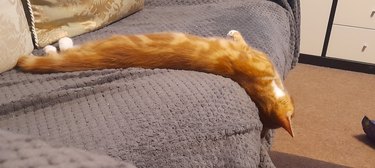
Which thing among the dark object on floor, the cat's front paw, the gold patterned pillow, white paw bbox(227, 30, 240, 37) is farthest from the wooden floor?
the cat's front paw

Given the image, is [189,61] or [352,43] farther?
[352,43]

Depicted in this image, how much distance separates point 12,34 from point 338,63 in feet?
6.23

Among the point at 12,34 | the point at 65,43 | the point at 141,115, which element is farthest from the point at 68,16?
the point at 141,115

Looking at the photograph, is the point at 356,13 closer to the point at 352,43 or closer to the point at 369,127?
the point at 352,43

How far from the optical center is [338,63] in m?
2.36

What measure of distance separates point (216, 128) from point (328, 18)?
5.75 feet

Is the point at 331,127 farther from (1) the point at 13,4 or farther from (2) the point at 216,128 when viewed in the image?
(1) the point at 13,4

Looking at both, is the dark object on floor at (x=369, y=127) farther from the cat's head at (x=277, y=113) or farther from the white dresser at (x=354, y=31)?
the cat's head at (x=277, y=113)

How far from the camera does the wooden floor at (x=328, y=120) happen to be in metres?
1.56

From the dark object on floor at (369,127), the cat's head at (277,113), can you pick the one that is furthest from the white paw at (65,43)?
the dark object on floor at (369,127)

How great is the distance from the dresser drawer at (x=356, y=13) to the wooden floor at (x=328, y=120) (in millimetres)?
288

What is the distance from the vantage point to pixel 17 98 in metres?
0.84

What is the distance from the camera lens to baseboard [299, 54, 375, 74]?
231 centimetres

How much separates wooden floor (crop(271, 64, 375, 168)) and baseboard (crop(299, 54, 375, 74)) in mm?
37
